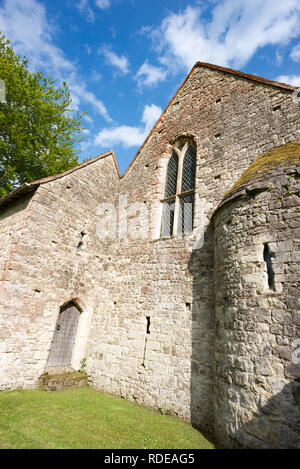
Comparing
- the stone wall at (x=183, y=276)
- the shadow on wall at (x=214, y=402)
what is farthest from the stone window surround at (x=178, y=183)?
the shadow on wall at (x=214, y=402)

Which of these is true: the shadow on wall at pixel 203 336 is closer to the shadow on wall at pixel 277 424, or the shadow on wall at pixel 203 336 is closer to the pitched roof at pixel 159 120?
the shadow on wall at pixel 277 424

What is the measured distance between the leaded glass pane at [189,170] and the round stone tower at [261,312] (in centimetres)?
306

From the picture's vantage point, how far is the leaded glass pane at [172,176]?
8523mm

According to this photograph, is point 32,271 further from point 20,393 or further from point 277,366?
point 277,366

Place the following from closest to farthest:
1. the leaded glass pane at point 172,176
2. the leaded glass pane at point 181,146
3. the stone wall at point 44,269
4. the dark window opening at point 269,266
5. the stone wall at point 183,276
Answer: the dark window opening at point 269,266, the stone wall at point 183,276, the stone wall at point 44,269, the leaded glass pane at point 172,176, the leaded glass pane at point 181,146

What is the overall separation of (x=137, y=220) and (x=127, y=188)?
6.51 feet

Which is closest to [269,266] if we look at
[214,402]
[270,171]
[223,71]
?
[270,171]

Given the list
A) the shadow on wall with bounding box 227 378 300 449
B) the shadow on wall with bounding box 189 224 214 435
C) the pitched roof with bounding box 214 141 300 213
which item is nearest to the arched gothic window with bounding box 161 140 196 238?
the shadow on wall with bounding box 189 224 214 435

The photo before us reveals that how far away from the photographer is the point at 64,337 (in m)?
7.44

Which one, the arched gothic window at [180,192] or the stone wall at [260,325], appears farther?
the arched gothic window at [180,192]


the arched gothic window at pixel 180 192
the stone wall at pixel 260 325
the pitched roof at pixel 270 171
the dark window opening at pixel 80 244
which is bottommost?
the stone wall at pixel 260 325

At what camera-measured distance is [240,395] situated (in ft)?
12.8

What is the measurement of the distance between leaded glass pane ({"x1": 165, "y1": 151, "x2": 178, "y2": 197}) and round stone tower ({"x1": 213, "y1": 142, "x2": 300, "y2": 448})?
11.8ft

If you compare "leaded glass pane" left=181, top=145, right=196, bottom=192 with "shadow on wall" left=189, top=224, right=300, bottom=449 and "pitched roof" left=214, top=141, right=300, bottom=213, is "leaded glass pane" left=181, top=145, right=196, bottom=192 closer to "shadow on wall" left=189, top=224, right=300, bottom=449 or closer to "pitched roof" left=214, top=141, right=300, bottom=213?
"shadow on wall" left=189, top=224, right=300, bottom=449
